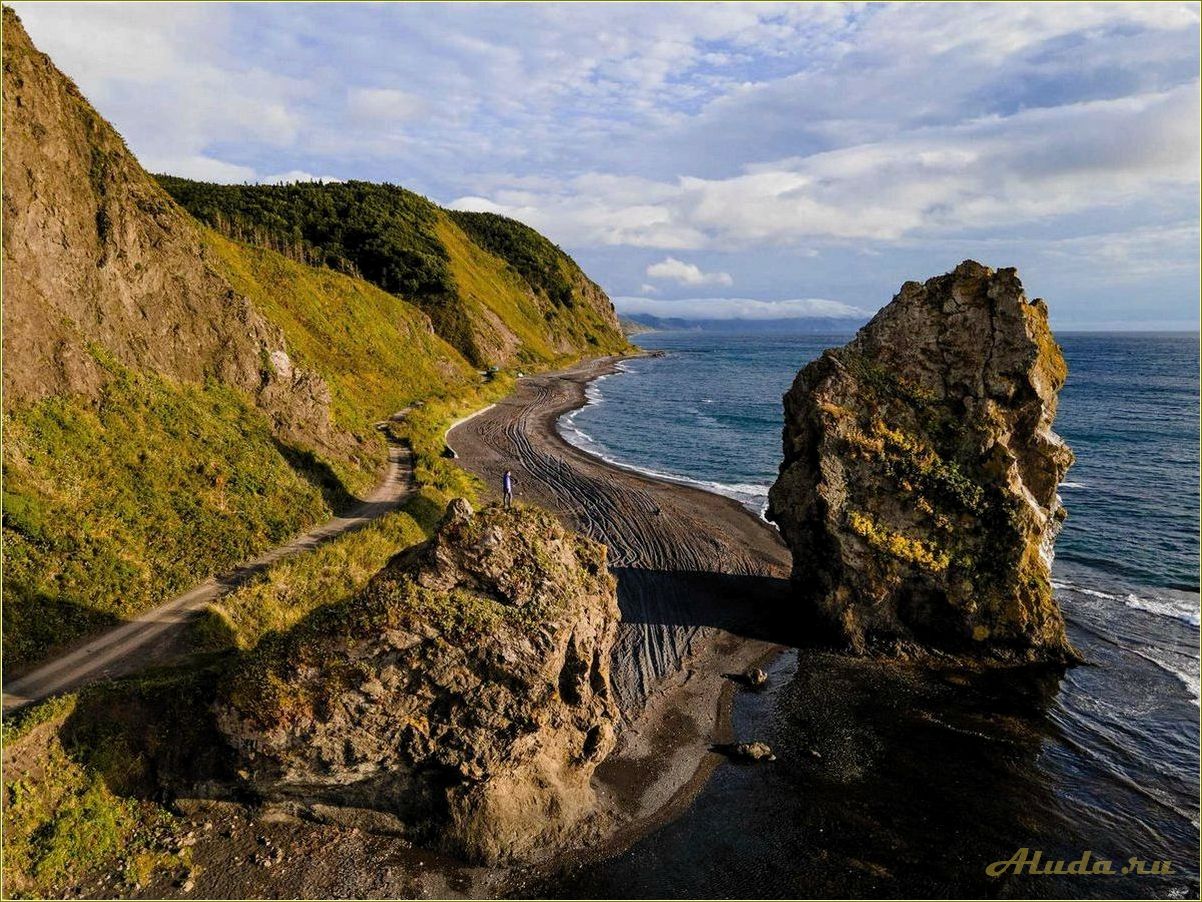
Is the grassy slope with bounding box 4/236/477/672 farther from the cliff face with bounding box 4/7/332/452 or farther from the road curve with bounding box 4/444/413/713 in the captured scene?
the cliff face with bounding box 4/7/332/452

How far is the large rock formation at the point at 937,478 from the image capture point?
30500 mm

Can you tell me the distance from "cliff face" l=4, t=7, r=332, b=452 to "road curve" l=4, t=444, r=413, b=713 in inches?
387

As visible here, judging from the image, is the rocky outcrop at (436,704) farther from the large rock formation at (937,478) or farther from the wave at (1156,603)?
the wave at (1156,603)

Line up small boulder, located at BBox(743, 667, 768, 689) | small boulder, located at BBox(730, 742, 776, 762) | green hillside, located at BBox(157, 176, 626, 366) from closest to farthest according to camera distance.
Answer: small boulder, located at BBox(730, 742, 776, 762) → small boulder, located at BBox(743, 667, 768, 689) → green hillside, located at BBox(157, 176, 626, 366)

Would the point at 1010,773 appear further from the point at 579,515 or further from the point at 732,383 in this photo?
the point at 732,383

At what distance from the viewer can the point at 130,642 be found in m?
20.7

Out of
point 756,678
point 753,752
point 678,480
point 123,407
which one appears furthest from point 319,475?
point 678,480

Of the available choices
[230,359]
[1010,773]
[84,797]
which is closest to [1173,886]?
[1010,773]

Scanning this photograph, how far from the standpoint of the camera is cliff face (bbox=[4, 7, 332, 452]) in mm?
25266

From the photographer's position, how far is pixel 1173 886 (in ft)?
60.9

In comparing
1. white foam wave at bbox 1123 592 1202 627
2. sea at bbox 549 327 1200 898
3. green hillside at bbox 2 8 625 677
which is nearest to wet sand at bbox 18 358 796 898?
sea at bbox 549 327 1200 898

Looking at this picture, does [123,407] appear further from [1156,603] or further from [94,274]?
[1156,603]

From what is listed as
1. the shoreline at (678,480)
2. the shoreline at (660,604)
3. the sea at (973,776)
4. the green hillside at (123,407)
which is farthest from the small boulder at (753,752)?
the green hillside at (123,407)

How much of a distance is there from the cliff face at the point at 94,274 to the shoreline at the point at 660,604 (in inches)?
800
